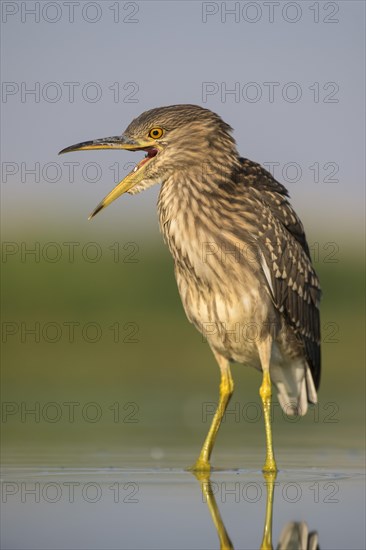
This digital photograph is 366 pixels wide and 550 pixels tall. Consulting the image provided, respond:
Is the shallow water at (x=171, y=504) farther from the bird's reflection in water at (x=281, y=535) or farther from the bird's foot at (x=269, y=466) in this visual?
the bird's foot at (x=269, y=466)

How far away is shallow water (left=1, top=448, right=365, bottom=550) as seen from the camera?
6824 millimetres

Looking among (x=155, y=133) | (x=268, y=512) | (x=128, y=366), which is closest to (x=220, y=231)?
(x=155, y=133)

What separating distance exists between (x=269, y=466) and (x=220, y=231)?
1752 millimetres

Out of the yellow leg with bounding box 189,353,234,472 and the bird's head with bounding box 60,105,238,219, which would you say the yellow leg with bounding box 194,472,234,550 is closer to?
the yellow leg with bounding box 189,353,234,472

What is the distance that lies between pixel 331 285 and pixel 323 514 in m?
21.3

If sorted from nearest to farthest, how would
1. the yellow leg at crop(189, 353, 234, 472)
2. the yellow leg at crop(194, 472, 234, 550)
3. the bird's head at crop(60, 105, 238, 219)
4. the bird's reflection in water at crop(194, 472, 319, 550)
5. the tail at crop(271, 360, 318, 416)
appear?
the bird's reflection in water at crop(194, 472, 319, 550)
the yellow leg at crop(194, 472, 234, 550)
the yellow leg at crop(189, 353, 234, 472)
the bird's head at crop(60, 105, 238, 219)
the tail at crop(271, 360, 318, 416)

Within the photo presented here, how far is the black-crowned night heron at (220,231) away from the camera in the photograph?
1023cm

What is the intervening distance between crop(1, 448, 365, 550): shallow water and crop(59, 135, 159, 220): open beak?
1.91m

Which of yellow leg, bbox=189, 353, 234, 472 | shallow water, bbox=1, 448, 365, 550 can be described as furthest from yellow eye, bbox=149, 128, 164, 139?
shallow water, bbox=1, 448, 365, 550

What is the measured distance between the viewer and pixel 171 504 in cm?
795

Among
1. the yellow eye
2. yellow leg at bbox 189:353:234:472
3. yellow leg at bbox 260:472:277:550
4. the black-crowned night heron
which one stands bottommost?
yellow leg at bbox 260:472:277:550

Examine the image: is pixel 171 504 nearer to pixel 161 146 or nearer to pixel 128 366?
pixel 161 146

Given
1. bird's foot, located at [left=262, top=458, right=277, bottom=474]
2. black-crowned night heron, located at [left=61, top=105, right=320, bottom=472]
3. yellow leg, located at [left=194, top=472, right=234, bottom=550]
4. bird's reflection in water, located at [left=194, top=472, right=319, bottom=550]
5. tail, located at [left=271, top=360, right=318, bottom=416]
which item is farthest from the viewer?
tail, located at [left=271, top=360, right=318, bottom=416]

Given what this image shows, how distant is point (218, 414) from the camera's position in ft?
35.1
